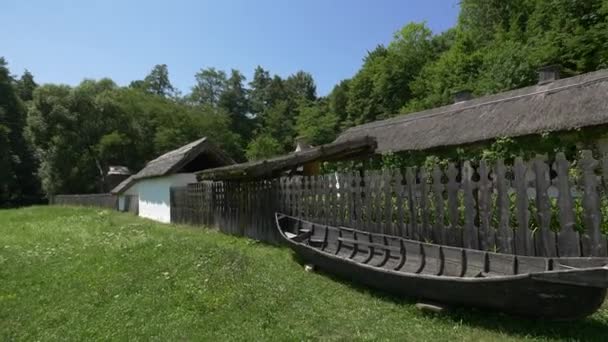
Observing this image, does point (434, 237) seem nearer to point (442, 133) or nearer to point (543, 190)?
point (543, 190)

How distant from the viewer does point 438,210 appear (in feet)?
18.8

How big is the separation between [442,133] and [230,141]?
124 ft

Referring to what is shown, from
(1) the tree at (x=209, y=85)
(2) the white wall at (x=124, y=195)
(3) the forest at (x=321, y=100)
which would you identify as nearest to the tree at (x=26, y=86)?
(3) the forest at (x=321, y=100)

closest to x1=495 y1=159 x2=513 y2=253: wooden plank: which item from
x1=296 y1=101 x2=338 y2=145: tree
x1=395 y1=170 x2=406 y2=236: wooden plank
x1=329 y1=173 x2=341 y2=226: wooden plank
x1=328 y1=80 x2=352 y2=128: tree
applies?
x1=395 y1=170 x2=406 y2=236: wooden plank

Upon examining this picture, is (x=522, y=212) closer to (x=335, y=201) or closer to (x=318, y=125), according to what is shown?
(x=335, y=201)

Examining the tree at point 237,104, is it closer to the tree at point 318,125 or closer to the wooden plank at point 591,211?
the tree at point 318,125

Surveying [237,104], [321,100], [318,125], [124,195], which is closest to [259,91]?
[237,104]

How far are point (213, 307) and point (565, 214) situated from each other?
4366mm

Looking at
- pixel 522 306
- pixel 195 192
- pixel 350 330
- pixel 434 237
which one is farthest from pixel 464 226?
pixel 195 192

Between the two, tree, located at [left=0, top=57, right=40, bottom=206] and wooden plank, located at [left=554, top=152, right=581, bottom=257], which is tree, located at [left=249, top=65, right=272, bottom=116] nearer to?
tree, located at [left=0, top=57, right=40, bottom=206]

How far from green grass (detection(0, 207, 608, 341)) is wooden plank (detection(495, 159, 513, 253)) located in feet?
3.09

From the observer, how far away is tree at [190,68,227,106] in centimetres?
7081

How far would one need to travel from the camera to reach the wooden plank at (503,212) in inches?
194

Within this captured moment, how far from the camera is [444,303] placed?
4.66 m
